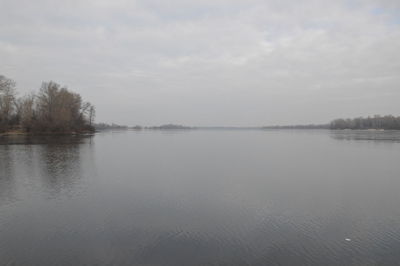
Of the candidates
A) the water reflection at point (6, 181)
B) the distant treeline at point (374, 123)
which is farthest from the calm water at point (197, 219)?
the distant treeline at point (374, 123)

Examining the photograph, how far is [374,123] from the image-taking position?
161m

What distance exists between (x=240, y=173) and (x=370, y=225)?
11.5 metres

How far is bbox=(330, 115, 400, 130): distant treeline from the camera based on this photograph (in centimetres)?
14675

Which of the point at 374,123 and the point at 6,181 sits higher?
the point at 374,123

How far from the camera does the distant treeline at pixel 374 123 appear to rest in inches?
5778

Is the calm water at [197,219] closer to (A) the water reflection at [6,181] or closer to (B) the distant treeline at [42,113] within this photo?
(A) the water reflection at [6,181]

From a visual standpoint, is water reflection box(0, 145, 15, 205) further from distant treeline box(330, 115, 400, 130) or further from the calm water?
distant treeline box(330, 115, 400, 130)

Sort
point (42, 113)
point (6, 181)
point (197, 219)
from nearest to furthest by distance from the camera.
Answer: point (197, 219) → point (6, 181) → point (42, 113)

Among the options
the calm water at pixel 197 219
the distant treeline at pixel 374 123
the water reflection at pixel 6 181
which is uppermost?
the distant treeline at pixel 374 123

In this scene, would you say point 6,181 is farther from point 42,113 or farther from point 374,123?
point 374,123

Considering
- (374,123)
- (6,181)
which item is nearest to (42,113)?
(6,181)

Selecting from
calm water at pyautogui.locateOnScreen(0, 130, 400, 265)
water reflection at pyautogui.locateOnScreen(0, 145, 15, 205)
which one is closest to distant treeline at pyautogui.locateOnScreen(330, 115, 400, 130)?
calm water at pyautogui.locateOnScreen(0, 130, 400, 265)

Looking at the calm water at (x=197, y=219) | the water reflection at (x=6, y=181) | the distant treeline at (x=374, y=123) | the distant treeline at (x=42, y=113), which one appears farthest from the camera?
the distant treeline at (x=374, y=123)

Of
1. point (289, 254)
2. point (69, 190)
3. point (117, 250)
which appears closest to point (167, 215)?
point (117, 250)
